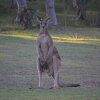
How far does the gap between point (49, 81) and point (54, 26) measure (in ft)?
98.3

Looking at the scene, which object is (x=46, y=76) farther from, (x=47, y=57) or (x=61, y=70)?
(x=47, y=57)

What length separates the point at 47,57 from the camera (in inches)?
532

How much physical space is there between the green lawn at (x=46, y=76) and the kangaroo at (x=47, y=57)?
0.40m

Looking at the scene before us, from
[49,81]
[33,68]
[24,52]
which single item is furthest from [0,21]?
[49,81]

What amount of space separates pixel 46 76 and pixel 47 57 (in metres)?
3.19

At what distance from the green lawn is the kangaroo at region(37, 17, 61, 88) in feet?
1.33

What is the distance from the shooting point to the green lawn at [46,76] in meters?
11.4

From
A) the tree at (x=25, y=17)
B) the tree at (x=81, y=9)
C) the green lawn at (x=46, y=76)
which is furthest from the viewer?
the tree at (x=81, y=9)

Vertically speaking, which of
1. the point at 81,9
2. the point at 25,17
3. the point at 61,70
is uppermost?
the point at 61,70

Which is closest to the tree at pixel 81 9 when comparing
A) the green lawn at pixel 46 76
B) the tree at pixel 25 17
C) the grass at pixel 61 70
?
the tree at pixel 25 17

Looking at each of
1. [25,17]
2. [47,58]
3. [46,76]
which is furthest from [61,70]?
[25,17]

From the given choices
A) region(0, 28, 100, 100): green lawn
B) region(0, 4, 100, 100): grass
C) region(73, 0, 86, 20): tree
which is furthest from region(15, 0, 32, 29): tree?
region(73, 0, 86, 20): tree

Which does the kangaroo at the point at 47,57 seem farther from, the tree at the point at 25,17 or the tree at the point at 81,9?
the tree at the point at 81,9

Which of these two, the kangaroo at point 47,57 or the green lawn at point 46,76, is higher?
the kangaroo at point 47,57
